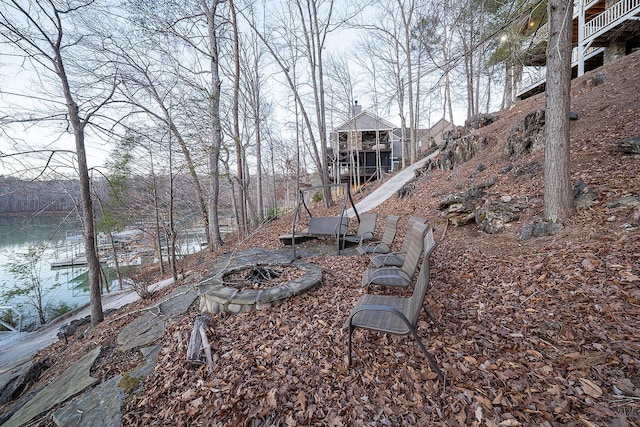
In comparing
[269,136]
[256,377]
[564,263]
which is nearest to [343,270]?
[256,377]

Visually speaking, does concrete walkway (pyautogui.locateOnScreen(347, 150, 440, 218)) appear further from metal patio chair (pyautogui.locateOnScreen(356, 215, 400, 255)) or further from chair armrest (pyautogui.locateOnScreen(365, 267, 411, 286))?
chair armrest (pyautogui.locateOnScreen(365, 267, 411, 286))

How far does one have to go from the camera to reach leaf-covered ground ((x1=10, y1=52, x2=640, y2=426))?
1674 millimetres

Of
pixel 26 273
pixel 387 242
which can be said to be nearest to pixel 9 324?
pixel 26 273

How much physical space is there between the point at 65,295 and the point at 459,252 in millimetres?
16829

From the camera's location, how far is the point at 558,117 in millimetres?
3797

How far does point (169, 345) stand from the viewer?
9.16 feet

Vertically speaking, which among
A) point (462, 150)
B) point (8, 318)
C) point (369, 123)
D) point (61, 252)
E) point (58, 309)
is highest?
point (369, 123)

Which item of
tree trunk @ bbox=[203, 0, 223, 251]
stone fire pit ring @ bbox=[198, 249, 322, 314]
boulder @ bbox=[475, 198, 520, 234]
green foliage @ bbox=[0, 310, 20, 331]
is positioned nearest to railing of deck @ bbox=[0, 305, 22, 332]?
green foliage @ bbox=[0, 310, 20, 331]

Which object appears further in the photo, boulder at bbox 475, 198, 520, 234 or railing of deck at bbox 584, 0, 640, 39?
railing of deck at bbox 584, 0, 640, 39

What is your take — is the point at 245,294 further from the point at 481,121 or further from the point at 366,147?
the point at 366,147

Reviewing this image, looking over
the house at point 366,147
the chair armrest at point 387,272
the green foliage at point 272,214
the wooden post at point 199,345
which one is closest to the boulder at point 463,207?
the chair armrest at point 387,272

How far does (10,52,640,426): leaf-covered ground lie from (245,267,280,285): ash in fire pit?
68 cm

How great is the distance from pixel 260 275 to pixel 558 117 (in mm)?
5095

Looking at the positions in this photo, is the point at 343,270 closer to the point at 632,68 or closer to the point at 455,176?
the point at 455,176
